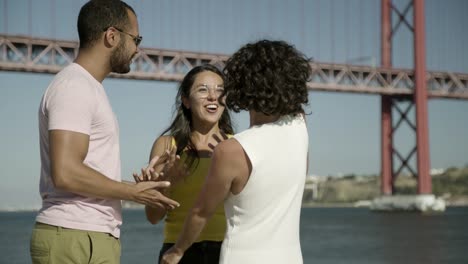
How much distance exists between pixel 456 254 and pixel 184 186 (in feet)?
56.5

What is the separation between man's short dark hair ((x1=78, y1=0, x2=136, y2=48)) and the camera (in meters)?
2.03

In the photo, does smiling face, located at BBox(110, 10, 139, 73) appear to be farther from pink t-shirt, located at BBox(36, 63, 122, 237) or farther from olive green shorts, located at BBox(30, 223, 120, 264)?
olive green shorts, located at BBox(30, 223, 120, 264)

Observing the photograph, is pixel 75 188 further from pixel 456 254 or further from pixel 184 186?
A: pixel 456 254

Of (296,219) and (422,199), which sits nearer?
(296,219)

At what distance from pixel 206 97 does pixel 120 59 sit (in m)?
0.62

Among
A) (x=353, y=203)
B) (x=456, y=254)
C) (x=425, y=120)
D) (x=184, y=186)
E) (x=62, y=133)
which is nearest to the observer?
Result: (x=62, y=133)

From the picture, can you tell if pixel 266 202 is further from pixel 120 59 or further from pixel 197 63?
pixel 197 63

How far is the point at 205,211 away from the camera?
1928 millimetres

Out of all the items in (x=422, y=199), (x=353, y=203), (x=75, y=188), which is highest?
(x=75, y=188)

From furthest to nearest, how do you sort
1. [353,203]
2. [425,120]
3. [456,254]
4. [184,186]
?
[353,203]
[425,120]
[456,254]
[184,186]

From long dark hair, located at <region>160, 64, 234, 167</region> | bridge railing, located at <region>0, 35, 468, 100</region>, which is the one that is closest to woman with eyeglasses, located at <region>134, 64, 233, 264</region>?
long dark hair, located at <region>160, 64, 234, 167</region>

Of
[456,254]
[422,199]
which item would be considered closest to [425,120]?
[422,199]

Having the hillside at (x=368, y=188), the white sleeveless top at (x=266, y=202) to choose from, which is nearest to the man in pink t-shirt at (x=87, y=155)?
the white sleeveless top at (x=266, y=202)

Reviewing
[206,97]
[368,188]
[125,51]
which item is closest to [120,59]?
[125,51]
